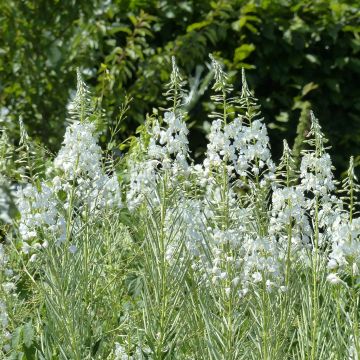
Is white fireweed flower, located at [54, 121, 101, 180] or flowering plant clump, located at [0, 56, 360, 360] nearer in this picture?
flowering plant clump, located at [0, 56, 360, 360]

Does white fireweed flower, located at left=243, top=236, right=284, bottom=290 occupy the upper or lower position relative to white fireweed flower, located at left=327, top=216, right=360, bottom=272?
lower

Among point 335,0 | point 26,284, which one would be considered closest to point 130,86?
point 335,0

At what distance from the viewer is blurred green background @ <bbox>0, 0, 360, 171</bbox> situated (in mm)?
6238

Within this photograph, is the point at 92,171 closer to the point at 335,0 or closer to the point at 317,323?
the point at 317,323

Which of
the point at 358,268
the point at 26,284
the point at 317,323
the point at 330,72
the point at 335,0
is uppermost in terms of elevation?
the point at 335,0

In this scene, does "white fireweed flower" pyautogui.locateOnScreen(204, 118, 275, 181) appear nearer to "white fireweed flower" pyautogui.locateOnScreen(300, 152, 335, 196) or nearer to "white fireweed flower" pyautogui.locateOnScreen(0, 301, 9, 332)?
"white fireweed flower" pyautogui.locateOnScreen(300, 152, 335, 196)

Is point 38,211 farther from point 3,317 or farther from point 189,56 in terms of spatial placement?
point 189,56

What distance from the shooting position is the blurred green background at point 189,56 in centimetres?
624

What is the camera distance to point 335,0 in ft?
22.9

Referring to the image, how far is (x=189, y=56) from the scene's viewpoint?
248 inches

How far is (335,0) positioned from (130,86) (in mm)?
1730

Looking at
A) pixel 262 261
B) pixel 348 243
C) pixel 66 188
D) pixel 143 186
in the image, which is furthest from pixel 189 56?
pixel 348 243

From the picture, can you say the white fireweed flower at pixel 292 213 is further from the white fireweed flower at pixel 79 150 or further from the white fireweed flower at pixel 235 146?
the white fireweed flower at pixel 79 150

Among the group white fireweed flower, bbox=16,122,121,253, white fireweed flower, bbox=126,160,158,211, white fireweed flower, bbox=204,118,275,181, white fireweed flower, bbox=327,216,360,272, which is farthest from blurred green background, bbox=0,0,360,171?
white fireweed flower, bbox=327,216,360,272
